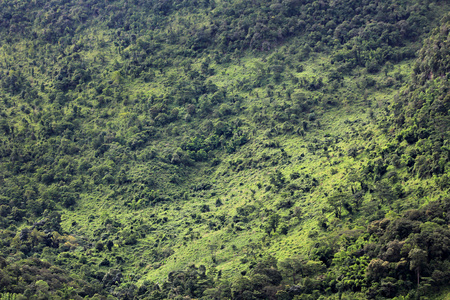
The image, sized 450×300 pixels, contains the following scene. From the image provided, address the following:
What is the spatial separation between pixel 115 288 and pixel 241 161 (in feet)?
99.1

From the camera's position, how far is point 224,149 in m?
92.3

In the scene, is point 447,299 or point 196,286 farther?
point 196,286

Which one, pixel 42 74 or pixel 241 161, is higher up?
pixel 42 74

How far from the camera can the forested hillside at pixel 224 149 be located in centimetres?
5766

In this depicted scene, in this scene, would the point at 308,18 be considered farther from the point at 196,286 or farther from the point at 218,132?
the point at 196,286

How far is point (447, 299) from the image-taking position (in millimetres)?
45281

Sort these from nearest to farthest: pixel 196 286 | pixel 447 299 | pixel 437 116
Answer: pixel 447 299, pixel 196 286, pixel 437 116

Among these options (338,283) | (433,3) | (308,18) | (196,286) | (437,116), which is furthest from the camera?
(308,18)

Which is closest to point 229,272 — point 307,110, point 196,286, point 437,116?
point 196,286

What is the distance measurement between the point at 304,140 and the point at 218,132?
652 inches

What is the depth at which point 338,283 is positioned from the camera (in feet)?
171

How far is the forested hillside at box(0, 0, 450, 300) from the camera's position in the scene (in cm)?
5766

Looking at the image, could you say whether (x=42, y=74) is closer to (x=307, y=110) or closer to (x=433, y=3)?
(x=307, y=110)

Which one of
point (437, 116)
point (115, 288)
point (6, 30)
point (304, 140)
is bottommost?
point (115, 288)
